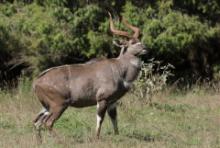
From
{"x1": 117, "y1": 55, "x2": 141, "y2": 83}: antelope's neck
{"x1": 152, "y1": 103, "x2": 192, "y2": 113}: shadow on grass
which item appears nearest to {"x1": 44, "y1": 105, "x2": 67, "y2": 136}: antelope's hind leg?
{"x1": 117, "y1": 55, "x2": 141, "y2": 83}: antelope's neck

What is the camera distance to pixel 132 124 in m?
13.7

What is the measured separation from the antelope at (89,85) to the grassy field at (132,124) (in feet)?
1.61

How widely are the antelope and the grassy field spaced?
49 centimetres

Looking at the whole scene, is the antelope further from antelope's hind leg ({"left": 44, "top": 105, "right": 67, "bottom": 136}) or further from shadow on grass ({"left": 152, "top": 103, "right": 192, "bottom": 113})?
shadow on grass ({"left": 152, "top": 103, "right": 192, "bottom": 113})

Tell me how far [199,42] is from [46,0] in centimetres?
501

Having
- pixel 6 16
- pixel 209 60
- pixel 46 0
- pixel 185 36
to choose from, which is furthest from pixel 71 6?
pixel 209 60

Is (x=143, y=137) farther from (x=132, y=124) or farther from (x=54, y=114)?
(x=54, y=114)

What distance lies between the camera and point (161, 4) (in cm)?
1894

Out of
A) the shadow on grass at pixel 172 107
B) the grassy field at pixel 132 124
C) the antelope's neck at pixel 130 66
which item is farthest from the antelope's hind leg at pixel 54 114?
the shadow on grass at pixel 172 107

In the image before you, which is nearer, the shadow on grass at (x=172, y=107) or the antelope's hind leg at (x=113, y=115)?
the antelope's hind leg at (x=113, y=115)

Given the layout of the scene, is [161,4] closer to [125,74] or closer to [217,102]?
[217,102]

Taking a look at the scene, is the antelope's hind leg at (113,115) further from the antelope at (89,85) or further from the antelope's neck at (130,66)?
the antelope's neck at (130,66)

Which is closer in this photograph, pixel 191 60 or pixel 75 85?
pixel 75 85

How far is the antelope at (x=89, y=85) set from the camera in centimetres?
1140
